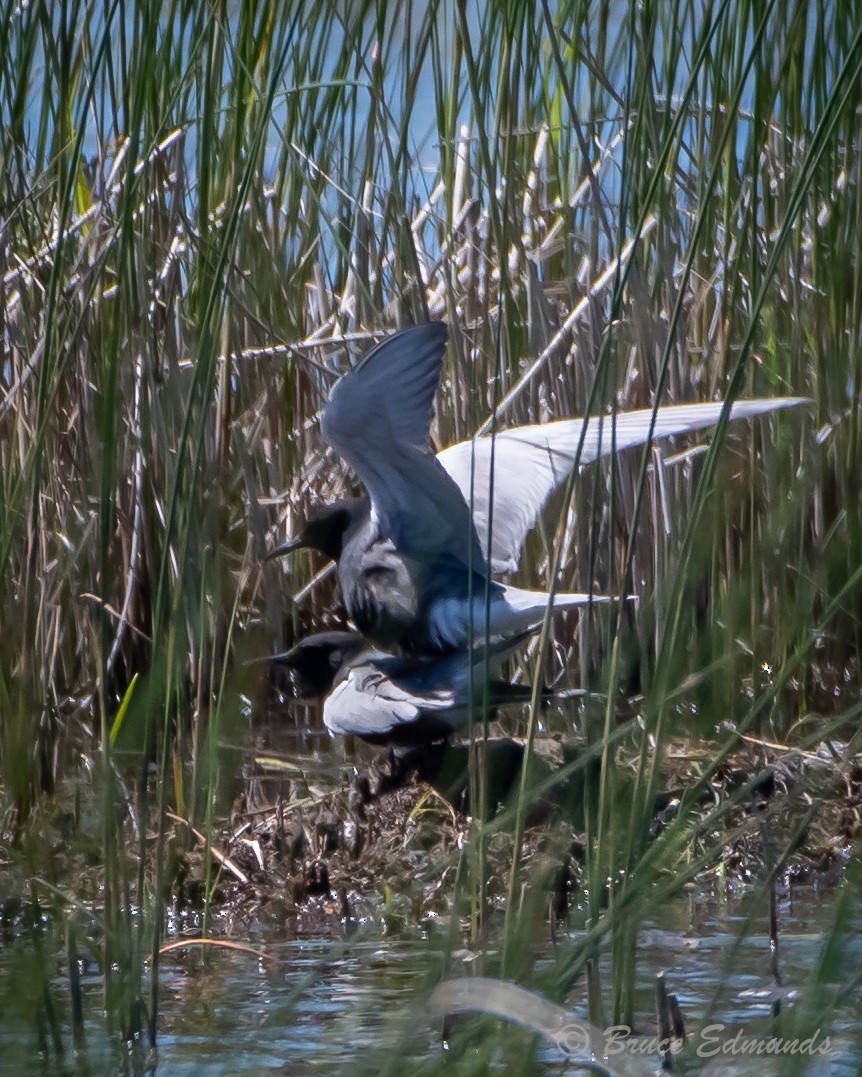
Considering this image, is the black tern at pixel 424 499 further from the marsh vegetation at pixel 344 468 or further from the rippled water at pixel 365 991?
the rippled water at pixel 365 991

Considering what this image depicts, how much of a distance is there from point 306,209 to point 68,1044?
224cm

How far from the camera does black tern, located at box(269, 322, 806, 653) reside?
288 centimetres

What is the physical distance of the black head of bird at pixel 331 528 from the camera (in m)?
3.41

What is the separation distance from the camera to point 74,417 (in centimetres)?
328

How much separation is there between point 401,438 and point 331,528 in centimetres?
50

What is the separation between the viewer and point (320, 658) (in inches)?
132

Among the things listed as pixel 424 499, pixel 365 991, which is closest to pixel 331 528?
pixel 424 499

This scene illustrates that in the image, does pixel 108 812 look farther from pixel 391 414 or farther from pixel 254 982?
pixel 391 414

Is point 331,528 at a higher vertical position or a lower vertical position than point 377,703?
higher

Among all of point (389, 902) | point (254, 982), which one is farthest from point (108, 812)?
point (389, 902)

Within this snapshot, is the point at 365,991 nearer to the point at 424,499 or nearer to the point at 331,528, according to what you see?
the point at 424,499

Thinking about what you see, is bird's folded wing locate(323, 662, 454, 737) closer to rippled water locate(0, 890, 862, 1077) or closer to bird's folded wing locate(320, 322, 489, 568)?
bird's folded wing locate(320, 322, 489, 568)

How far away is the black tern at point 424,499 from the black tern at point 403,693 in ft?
0.31

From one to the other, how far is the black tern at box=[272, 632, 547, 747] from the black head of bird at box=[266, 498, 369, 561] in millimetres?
252
